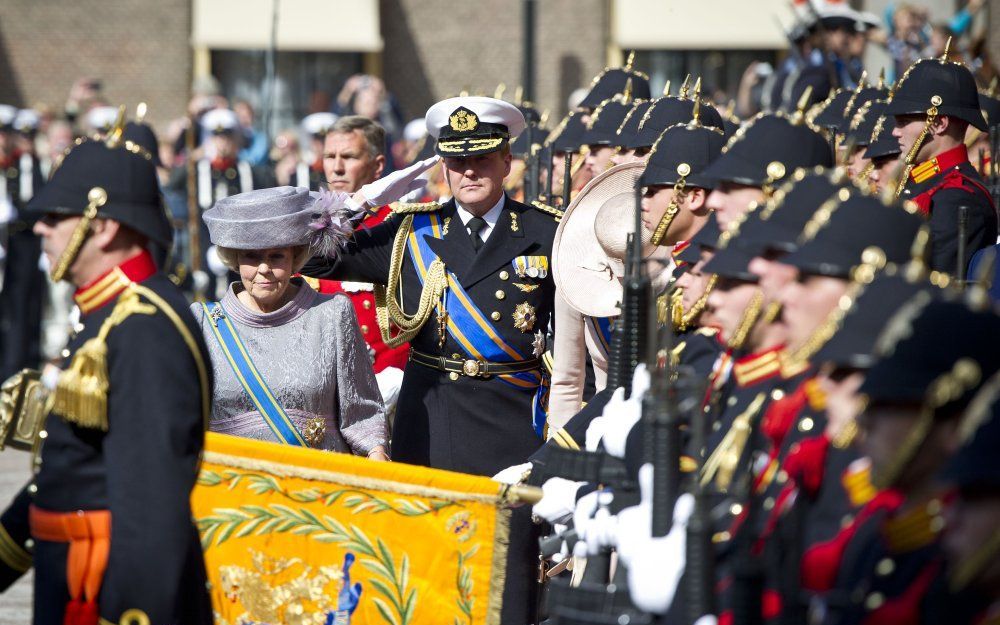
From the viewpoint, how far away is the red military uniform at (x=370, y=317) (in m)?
6.87

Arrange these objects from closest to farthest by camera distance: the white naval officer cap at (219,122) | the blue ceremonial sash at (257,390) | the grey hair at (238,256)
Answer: the blue ceremonial sash at (257,390) < the grey hair at (238,256) < the white naval officer cap at (219,122)

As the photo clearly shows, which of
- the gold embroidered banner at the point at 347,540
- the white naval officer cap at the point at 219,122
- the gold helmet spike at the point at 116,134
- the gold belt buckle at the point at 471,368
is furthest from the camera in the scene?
the white naval officer cap at the point at 219,122

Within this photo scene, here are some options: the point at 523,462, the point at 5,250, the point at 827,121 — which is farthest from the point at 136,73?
the point at 523,462

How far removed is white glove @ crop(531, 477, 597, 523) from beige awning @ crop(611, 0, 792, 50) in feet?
64.1

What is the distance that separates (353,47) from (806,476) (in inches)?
826

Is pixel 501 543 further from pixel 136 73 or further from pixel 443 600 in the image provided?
pixel 136 73

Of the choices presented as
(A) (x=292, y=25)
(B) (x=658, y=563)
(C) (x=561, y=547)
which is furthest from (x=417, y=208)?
(A) (x=292, y=25)

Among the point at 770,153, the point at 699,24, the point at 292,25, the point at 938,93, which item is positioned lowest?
the point at 770,153

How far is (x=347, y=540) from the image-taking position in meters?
5.06

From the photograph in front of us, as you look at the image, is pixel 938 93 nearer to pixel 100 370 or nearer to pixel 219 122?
pixel 100 370

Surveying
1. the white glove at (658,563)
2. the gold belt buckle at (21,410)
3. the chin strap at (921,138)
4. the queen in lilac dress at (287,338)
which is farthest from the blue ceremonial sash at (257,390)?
the chin strap at (921,138)

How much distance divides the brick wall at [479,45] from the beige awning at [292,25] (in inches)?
27.5

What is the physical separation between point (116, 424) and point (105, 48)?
21.4m

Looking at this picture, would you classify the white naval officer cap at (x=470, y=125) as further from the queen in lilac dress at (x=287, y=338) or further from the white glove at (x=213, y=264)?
the white glove at (x=213, y=264)
